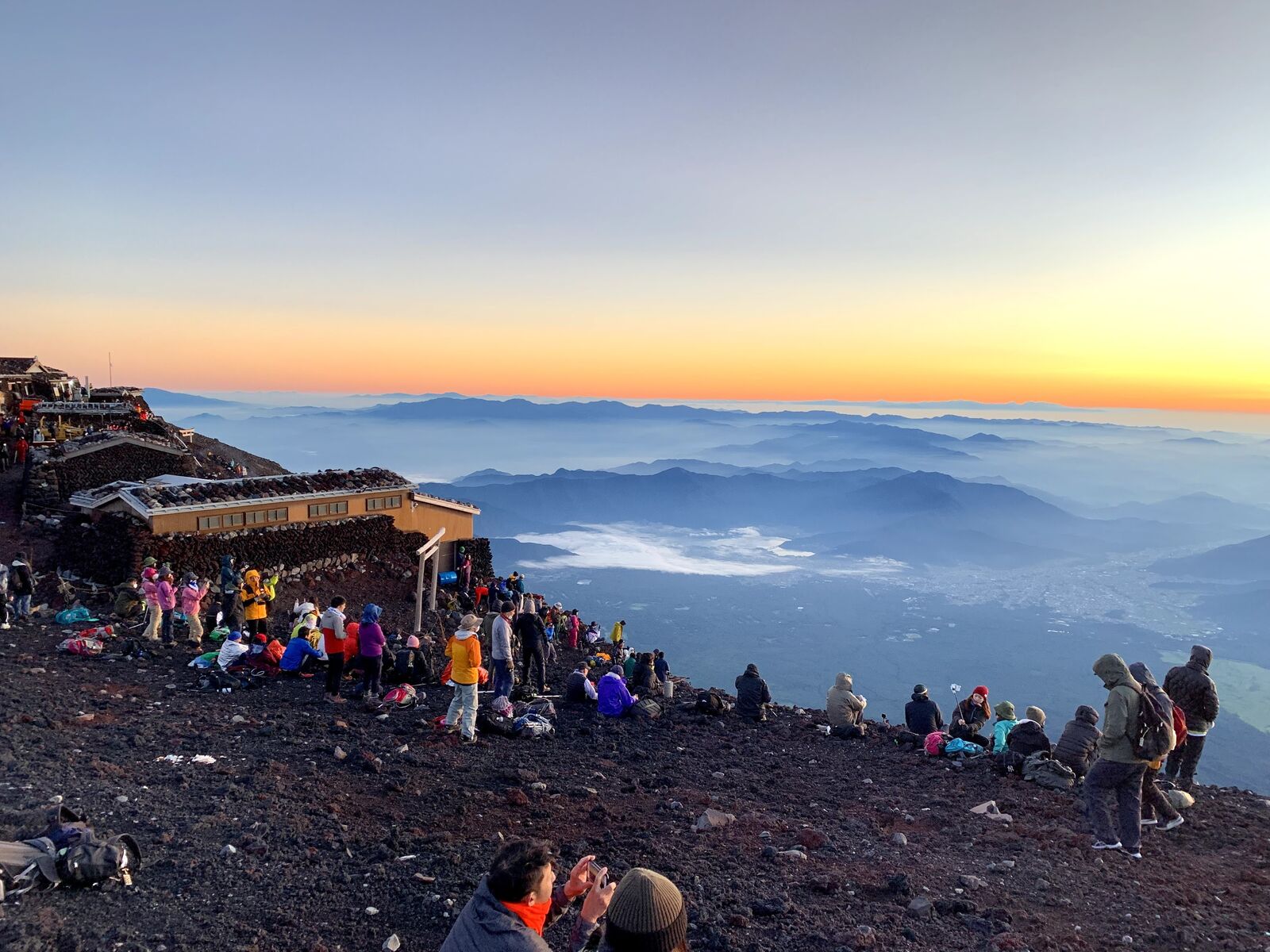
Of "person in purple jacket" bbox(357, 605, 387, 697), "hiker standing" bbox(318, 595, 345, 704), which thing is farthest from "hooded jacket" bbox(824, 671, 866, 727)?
"hiker standing" bbox(318, 595, 345, 704)

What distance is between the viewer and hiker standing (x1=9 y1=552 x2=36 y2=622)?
1307cm

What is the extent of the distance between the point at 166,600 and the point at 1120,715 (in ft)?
45.3

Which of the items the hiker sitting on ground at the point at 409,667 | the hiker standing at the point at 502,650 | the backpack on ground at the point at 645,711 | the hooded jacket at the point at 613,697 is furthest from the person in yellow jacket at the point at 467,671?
the backpack on ground at the point at 645,711

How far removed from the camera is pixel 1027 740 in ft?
30.0

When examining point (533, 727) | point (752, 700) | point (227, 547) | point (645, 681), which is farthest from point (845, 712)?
point (227, 547)

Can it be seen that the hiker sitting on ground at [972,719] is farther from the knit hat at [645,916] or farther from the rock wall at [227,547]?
the rock wall at [227,547]

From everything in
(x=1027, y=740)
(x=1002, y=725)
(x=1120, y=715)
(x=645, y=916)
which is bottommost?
(x=1002, y=725)

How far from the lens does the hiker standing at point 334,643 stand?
33.8ft

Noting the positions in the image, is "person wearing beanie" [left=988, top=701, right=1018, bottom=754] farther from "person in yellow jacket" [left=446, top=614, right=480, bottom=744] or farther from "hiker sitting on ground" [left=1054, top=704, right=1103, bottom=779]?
"person in yellow jacket" [left=446, top=614, right=480, bottom=744]

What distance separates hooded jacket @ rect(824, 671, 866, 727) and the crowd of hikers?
28mm

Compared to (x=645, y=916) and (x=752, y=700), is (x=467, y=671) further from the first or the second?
(x=645, y=916)

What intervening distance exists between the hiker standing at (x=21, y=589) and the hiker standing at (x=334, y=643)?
672cm

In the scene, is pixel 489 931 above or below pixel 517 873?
below

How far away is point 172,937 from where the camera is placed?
450cm
